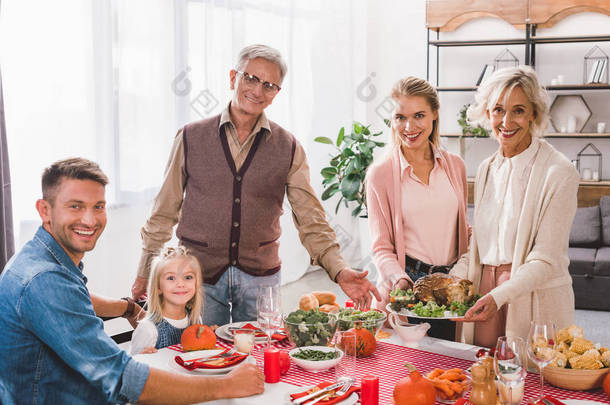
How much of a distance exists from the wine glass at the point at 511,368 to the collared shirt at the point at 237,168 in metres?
1.00

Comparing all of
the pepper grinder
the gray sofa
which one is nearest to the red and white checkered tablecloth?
the pepper grinder

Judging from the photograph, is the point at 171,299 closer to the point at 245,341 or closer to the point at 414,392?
the point at 245,341

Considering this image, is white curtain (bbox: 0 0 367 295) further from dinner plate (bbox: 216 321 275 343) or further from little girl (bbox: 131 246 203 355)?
dinner plate (bbox: 216 321 275 343)

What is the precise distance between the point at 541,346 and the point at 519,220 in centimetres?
69

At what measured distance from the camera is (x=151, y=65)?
4062 millimetres

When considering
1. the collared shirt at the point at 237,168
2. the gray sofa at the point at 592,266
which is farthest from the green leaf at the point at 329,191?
the collared shirt at the point at 237,168

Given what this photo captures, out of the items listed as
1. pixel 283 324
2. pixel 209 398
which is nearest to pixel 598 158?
pixel 283 324

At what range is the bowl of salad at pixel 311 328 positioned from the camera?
187cm

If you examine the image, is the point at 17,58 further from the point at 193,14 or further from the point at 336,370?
the point at 336,370

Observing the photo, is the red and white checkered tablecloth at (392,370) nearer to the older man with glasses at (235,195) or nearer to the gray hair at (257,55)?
the older man with glasses at (235,195)

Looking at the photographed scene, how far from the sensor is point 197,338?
1943 millimetres

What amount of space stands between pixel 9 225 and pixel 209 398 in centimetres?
164

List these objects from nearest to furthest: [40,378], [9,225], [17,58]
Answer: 1. [40,378]
2. [9,225]
3. [17,58]

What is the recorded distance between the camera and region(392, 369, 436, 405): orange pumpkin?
1486 mm
